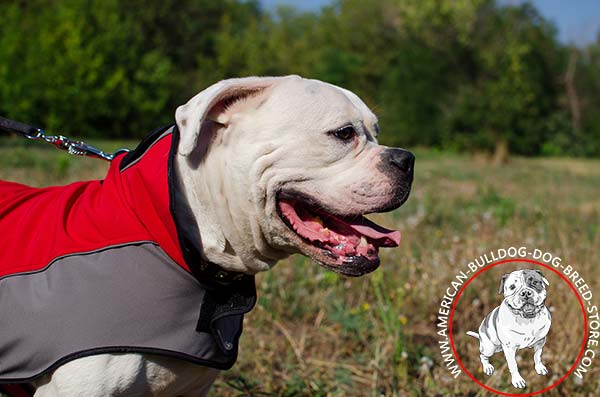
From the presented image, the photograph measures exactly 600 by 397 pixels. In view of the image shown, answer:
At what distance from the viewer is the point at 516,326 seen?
9.84ft

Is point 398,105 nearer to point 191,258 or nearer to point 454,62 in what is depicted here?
point 454,62

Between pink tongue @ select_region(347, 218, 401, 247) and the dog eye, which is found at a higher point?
the dog eye

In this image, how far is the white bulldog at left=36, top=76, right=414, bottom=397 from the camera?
2143 mm

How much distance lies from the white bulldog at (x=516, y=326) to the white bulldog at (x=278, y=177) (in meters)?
0.99

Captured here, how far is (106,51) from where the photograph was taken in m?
21.8

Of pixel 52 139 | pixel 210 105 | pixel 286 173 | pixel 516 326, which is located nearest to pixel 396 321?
pixel 516 326

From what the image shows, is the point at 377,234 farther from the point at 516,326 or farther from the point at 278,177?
the point at 516,326

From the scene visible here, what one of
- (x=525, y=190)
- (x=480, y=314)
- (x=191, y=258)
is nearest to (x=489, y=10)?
(x=525, y=190)

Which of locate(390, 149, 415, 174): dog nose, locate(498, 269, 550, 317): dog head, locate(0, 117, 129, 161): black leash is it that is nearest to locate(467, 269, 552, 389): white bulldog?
locate(498, 269, 550, 317): dog head

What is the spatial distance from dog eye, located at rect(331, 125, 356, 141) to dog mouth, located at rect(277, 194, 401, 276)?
0.24m

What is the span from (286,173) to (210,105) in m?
0.32

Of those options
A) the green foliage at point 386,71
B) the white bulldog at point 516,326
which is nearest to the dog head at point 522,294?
the white bulldog at point 516,326

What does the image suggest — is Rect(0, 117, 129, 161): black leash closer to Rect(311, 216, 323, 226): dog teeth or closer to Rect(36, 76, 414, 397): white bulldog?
Rect(36, 76, 414, 397): white bulldog

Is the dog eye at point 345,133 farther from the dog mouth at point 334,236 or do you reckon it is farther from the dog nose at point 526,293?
the dog nose at point 526,293
